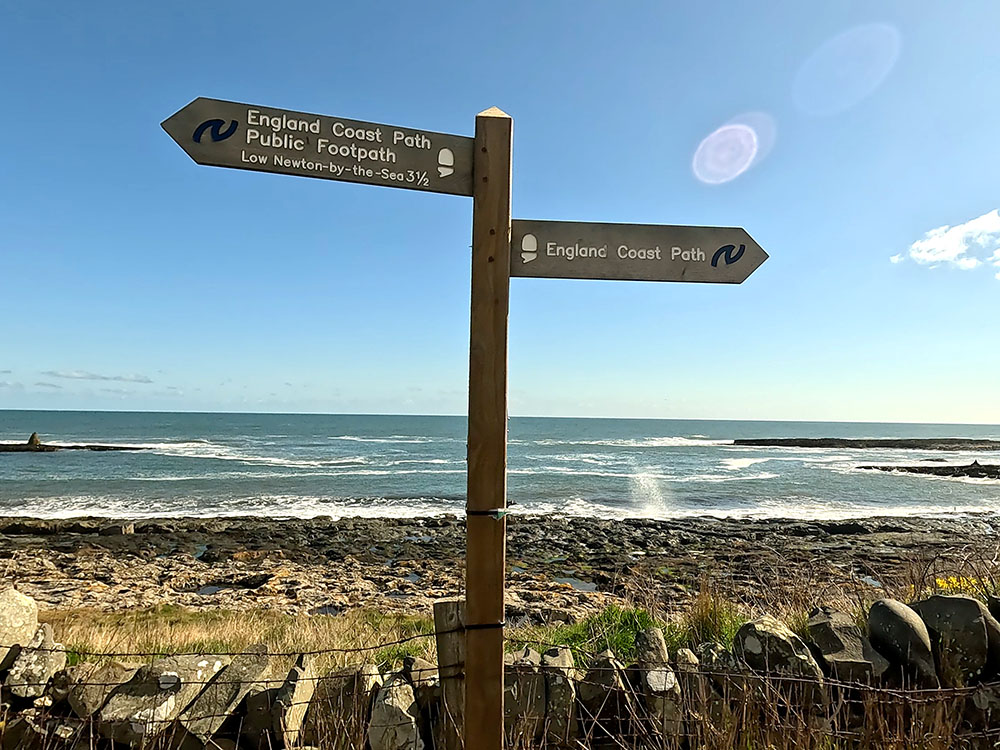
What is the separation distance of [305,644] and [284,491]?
24.6 m

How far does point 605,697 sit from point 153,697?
216 centimetres

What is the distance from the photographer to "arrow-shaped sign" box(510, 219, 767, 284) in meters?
2.45

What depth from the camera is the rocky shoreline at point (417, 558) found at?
1195cm

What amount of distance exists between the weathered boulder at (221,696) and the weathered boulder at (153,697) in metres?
0.05

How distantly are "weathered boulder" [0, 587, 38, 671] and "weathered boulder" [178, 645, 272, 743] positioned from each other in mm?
1184

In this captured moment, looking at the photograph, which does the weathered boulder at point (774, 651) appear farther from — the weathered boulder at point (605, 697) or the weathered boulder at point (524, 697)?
the weathered boulder at point (524, 697)

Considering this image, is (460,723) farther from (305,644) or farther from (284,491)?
(284,491)

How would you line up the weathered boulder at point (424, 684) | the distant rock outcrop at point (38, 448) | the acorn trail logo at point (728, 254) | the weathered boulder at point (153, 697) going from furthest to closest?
the distant rock outcrop at point (38, 448), the weathered boulder at point (424, 684), the weathered boulder at point (153, 697), the acorn trail logo at point (728, 254)

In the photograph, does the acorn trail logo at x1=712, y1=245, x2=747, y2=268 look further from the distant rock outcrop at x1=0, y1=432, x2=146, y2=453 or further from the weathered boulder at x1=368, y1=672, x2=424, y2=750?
the distant rock outcrop at x1=0, y1=432, x2=146, y2=453

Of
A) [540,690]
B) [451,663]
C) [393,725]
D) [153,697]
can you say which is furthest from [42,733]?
[540,690]

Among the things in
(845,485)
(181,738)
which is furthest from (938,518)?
(181,738)

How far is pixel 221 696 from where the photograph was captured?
314cm

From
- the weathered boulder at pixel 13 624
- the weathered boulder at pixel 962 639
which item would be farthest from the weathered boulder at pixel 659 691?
the weathered boulder at pixel 13 624

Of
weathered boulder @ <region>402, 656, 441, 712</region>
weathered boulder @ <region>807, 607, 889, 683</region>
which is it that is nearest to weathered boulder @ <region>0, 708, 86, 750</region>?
weathered boulder @ <region>402, 656, 441, 712</region>
